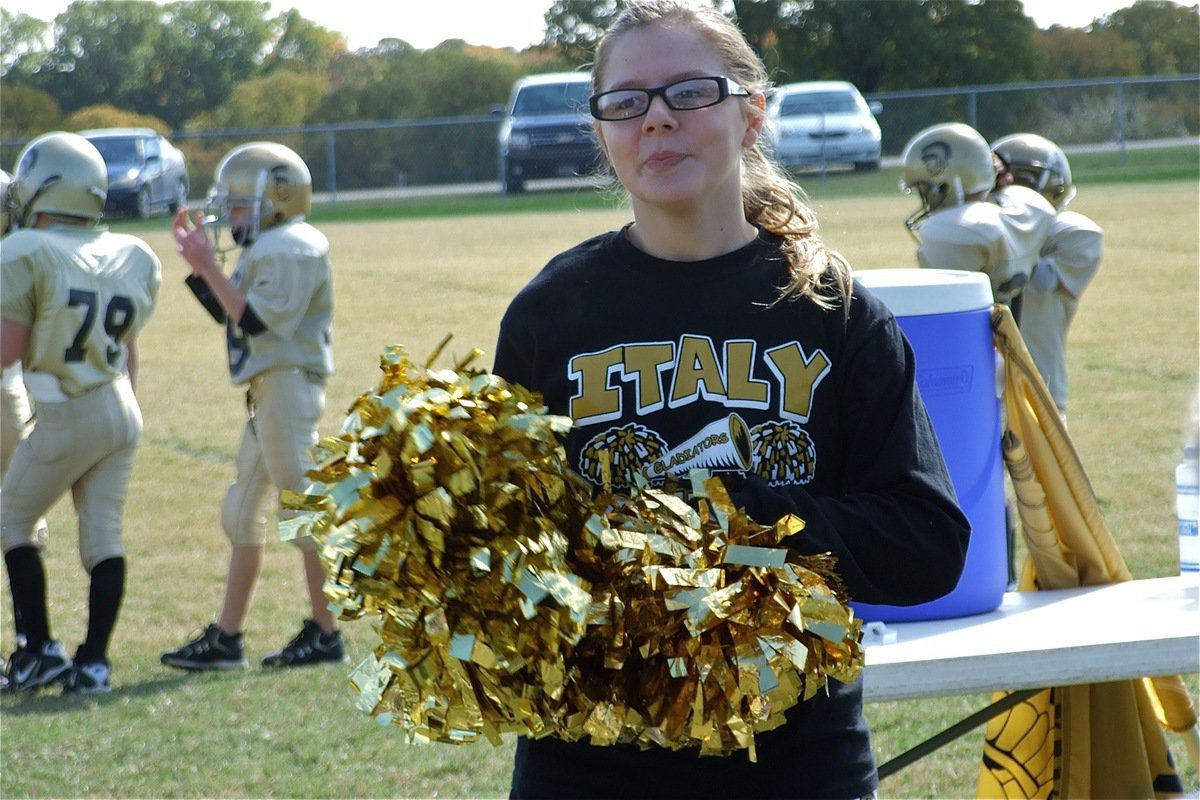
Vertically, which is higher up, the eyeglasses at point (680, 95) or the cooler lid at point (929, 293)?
the eyeglasses at point (680, 95)

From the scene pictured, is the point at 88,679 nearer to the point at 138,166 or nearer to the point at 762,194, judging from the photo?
the point at 762,194

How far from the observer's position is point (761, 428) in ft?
6.46

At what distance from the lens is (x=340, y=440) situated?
179 cm

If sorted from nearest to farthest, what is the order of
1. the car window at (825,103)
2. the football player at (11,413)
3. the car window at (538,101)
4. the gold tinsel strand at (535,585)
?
the gold tinsel strand at (535,585), the football player at (11,413), the car window at (538,101), the car window at (825,103)

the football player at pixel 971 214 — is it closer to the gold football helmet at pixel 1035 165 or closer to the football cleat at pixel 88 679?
the gold football helmet at pixel 1035 165

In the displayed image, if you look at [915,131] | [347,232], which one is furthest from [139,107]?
[915,131]

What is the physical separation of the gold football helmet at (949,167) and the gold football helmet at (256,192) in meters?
2.28

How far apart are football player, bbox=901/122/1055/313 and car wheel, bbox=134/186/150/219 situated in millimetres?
21836

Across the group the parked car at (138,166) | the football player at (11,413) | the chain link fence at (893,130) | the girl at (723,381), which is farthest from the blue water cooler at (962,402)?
the chain link fence at (893,130)

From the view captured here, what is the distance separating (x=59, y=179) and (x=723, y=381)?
412 cm

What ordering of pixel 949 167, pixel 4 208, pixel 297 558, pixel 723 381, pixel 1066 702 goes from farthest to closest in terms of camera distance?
pixel 297 558 < pixel 4 208 < pixel 949 167 < pixel 1066 702 < pixel 723 381

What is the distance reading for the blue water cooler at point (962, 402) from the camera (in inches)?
114

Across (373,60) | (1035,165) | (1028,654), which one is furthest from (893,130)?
(1028,654)

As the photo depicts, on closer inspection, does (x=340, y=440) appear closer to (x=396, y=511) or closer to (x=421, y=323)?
(x=396, y=511)
